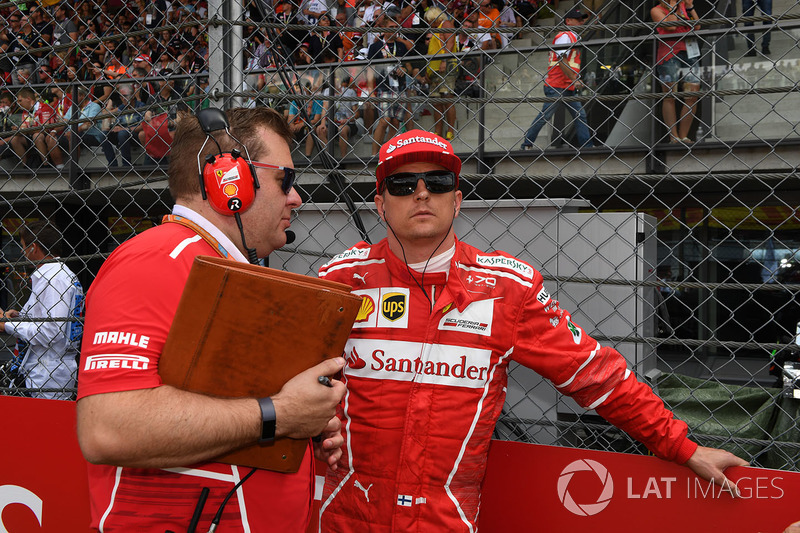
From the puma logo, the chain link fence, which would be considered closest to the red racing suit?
the puma logo

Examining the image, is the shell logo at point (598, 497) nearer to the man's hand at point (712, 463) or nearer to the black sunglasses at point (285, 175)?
the man's hand at point (712, 463)

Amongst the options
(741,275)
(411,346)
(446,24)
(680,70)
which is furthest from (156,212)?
(411,346)

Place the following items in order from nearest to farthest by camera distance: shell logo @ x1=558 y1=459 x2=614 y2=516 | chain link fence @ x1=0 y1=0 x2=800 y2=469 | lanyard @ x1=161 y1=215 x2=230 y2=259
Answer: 1. lanyard @ x1=161 y1=215 x2=230 y2=259
2. shell logo @ x1=558 y1=459 x2=614 y2=516
3. chain link fence @ x1=0 y1=0 x2=800 y2=469

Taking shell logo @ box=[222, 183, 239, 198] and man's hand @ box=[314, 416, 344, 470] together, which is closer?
shell logo @ box=[222, 183, 239, 198]

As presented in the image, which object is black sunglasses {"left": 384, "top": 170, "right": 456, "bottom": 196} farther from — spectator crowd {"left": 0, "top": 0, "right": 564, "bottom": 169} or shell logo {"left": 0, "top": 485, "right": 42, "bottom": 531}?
spectator crowd {"left": 0, "top": 0, "right": 564, "bottom": 169}

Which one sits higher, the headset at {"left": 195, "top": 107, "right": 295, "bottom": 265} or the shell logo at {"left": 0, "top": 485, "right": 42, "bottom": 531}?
the headset at {"left": 195, "top": 107, "right": 295, "bottom": 265}

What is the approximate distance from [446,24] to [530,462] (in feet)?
19.9

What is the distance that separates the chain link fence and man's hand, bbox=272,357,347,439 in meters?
1.17

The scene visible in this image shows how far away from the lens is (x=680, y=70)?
6.47 m

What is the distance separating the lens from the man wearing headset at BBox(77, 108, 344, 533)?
1.29m

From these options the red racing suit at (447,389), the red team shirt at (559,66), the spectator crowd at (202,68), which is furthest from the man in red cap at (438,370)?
the red team shirt at (559,66)

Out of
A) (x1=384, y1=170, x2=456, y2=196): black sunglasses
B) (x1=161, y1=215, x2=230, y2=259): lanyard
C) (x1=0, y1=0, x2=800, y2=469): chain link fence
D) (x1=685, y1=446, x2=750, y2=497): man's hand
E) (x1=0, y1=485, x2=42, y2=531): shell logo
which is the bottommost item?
(x1=0, y1=485, x2=42, y2=531): shell logo

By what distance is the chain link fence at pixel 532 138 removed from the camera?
2.42 m

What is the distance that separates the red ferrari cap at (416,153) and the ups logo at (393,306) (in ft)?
1.30
